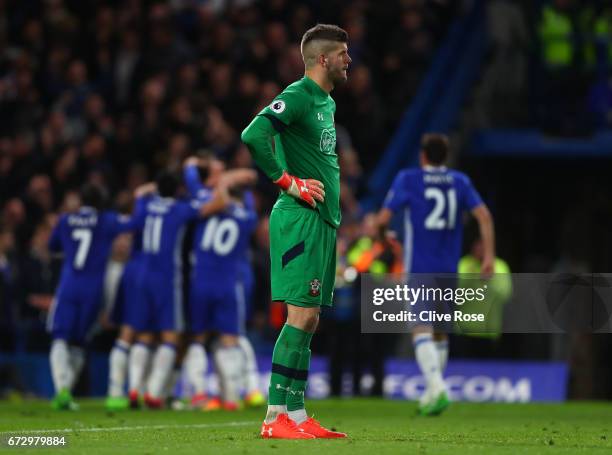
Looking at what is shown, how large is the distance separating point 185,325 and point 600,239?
28.8ft

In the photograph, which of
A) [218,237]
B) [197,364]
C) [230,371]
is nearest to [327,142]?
[218,237]

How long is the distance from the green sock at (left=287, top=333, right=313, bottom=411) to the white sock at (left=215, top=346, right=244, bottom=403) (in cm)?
527

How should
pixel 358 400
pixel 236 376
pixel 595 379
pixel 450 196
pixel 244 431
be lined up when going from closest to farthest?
pixel 244 431
pixel 450 196
pixel 236 376
pixel 358 400
pixel 595 379

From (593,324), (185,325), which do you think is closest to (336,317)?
(185,325)

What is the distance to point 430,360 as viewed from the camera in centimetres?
1177

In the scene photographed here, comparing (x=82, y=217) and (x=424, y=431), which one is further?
(x=82, y=217)

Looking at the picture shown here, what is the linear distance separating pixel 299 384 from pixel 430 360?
3723mm

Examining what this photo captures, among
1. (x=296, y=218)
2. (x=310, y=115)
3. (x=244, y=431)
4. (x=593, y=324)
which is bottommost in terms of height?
(x=244, y=431)

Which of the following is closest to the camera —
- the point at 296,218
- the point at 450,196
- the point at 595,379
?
the point at 296,218

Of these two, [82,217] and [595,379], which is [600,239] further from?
[82,217]

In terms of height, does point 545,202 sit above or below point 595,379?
above

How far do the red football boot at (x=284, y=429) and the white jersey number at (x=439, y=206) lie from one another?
4.23 metres

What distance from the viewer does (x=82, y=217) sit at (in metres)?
13.8

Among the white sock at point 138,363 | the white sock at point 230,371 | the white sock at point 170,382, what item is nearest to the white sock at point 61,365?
the white sock at point 138,363
